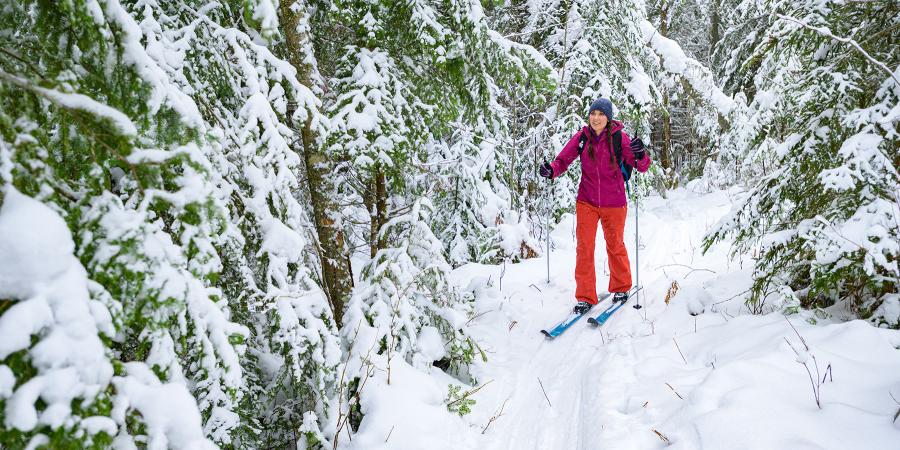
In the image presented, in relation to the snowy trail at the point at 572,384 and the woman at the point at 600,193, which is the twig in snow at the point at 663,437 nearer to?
the snowy trail at the point at 572,384

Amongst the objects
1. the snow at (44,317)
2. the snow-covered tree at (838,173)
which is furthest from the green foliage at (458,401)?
the snow at (44,317)

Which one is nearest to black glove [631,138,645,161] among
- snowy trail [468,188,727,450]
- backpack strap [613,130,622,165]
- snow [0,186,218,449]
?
backpack strap [613,130,622,165]

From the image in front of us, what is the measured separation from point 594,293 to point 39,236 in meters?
5.80

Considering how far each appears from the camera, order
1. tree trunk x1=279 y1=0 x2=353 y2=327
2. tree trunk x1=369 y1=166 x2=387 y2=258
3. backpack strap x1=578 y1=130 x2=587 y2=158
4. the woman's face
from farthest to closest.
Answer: backpack strap x1=578 y1=130 x2=587 y2=158, the woman's face, tree trunk x1=369 y1=166 x2=387 y2=258, tree trunk x1=279 y1=0 x2=353 y2=327

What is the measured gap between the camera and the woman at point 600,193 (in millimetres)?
6078

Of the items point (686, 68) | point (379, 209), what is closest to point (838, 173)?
Result: point (379, 209)

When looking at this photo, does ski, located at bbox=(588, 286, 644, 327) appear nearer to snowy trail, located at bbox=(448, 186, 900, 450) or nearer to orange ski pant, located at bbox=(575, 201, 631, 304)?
snowy trail, located at bbox=(448, 186, 900, 450)

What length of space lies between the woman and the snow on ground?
43 centimetres

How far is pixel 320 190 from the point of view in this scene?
4223mm

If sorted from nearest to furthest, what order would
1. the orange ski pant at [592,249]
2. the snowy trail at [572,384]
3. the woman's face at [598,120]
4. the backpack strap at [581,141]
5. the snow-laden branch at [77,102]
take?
the snow-laden branch at [77,102]
the snowy trail at [572,384]
the woman's face at [598,120]
the orange ski pant at [592,249]
the backpack strap at [581,141]

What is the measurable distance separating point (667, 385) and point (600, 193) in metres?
2.90

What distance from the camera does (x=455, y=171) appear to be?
6.95 m

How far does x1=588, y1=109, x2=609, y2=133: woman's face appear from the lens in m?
6.02

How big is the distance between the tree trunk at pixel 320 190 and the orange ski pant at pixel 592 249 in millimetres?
3101
